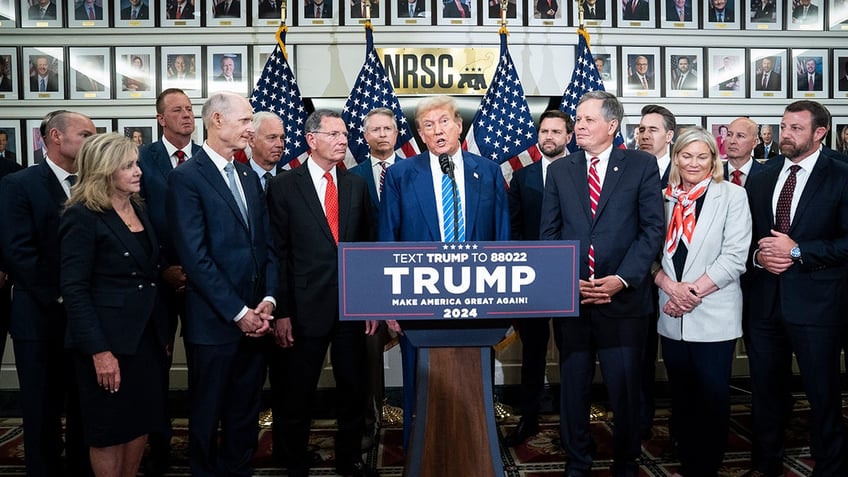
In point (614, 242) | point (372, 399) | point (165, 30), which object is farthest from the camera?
point (165, 30)

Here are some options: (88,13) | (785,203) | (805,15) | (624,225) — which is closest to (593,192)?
(624,225)

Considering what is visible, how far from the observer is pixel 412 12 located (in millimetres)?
4672

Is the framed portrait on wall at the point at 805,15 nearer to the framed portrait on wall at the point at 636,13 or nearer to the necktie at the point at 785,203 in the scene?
the framed portrait on wall at the point at 636,13

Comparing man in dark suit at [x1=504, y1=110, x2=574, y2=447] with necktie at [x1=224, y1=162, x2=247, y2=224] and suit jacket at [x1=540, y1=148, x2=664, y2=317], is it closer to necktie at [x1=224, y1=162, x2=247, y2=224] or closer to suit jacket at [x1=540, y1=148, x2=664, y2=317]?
suit jacket at [x1=540, y1=148, x2=664, y2=317]

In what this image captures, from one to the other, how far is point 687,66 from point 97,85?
4.44m

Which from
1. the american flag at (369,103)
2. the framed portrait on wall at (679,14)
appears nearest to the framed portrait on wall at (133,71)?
the american flag at (369,103)

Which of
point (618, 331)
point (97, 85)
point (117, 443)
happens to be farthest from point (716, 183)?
point (97, 85)

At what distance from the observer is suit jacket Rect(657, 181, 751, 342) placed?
264 centimetres

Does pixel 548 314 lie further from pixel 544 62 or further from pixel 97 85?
pixel 97 85

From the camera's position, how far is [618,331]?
103 inches

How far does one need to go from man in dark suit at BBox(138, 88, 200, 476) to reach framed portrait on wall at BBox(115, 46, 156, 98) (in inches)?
57.6

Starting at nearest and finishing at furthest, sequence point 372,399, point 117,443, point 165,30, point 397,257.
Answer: point 397,257 → point 117,443 → point 372,399 → point 165,30

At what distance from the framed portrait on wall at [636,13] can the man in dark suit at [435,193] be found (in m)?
2.59

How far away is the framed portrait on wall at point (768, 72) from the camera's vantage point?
15.6 feet
